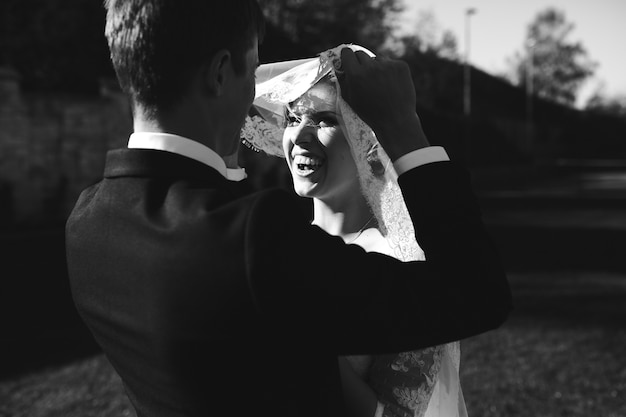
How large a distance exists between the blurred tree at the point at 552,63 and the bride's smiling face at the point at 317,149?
68374 millimetres

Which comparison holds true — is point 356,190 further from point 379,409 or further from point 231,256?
point 231,256

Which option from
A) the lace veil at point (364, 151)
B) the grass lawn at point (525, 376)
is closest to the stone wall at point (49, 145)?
the grass lawn at point (525, 376)

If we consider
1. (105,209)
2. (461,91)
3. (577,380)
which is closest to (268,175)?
(577,380)

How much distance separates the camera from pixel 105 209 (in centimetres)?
127

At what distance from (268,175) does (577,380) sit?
12.4 metres

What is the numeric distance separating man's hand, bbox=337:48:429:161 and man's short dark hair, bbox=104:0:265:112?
0.25m

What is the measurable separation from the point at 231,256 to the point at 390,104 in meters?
0.44

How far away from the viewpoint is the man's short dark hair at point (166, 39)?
1.16 meters

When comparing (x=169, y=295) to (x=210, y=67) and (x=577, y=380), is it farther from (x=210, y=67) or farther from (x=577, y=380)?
(x=577, y=380)

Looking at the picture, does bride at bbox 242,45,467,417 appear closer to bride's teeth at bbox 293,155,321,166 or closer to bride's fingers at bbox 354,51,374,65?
bride's teeth at bbox 293,155,321,166

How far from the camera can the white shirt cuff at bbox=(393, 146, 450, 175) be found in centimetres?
127

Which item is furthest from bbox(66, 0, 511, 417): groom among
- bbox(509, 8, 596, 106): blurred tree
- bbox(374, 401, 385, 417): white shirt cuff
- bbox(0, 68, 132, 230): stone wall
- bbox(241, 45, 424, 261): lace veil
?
bbox(509, 8, 596, 106): blurred tree

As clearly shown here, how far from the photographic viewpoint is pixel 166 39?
1.17 metres

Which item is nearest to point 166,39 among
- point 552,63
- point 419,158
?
point 419,158
